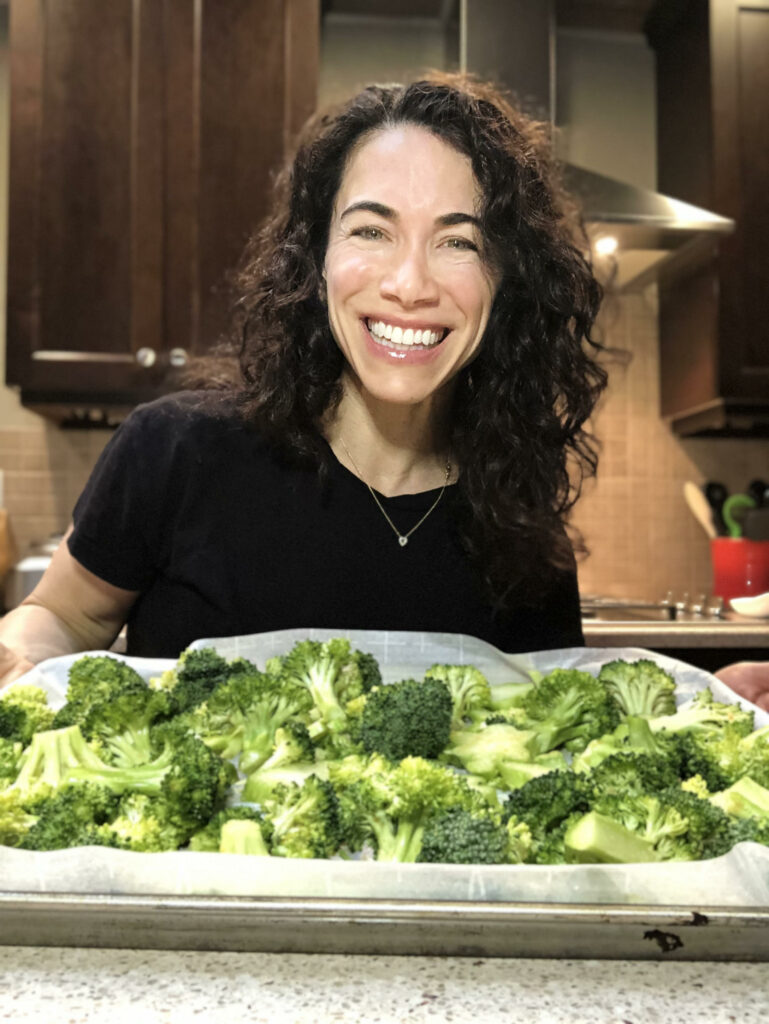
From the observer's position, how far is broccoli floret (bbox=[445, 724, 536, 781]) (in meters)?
0.82

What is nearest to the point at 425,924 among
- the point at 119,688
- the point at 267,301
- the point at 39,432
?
the point at 119,688

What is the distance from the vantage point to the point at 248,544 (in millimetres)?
1430

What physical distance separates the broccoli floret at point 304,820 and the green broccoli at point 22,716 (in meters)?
0.28

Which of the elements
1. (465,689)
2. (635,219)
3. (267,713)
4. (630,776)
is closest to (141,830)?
(267,713)

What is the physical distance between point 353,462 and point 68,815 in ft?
2.99

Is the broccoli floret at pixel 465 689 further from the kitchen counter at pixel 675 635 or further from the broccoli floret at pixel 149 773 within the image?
the kitchen counter at pixel 675 635

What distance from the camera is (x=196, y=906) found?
49 cm

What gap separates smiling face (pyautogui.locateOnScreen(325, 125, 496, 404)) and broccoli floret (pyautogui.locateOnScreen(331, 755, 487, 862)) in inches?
27.4

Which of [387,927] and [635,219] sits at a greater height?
[635,219]

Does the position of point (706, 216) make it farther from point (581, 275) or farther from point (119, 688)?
point (119, 688)

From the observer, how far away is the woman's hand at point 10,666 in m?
1.10

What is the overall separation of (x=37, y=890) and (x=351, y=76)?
3314mm

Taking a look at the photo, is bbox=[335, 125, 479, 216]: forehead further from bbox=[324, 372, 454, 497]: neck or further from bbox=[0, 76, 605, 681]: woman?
bbox=[324, 372, 454, 497]: neck

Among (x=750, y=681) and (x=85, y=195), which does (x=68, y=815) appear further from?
(x=85, y=195)
